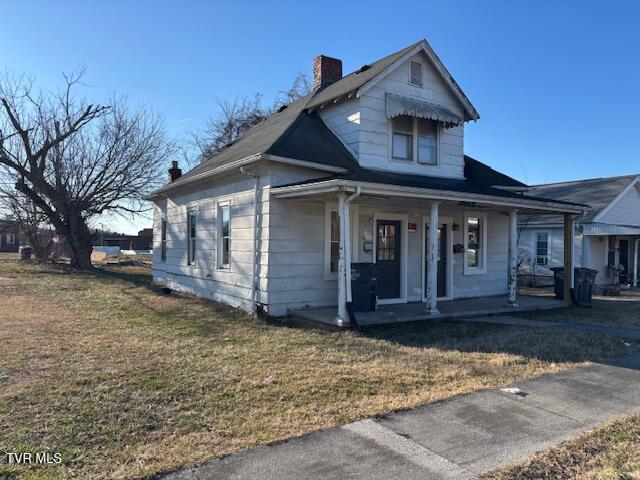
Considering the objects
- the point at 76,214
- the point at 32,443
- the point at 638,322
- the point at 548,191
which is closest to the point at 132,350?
the point at 32,443

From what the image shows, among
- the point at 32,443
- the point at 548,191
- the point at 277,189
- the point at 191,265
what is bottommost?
the point at 32,443

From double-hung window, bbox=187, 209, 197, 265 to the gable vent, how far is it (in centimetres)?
731

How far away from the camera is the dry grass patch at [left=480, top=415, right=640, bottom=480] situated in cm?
353

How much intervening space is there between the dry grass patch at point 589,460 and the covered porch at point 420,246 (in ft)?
16.4

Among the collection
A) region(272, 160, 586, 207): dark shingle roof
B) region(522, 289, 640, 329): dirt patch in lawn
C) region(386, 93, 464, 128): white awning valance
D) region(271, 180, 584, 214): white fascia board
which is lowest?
region(522, 289, 640, 329): dirt patch in lawn

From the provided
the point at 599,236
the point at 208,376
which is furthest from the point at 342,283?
the point at 599,236

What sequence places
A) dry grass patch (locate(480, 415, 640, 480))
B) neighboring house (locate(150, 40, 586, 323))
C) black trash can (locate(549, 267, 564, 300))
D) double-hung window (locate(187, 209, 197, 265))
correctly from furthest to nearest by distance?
double-hung window (locate(187, 209, 197, 265)) < black trash can (locate(549, 267, 564, 300)) < neighboring house (locate(150, 40, 586, 323)) < dry grass patch (locate(480, 415, 640, 480))

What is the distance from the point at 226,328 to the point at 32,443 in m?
5.43

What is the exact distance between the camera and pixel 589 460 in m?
3.78

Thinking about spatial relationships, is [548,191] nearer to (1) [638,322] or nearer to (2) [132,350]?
(1) [638,322]

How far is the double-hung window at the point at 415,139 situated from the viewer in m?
11.9

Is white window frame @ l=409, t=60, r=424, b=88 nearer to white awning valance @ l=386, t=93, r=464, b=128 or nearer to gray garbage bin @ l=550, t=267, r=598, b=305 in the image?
white awning valance @ l=386, t=93, r=464, b=128

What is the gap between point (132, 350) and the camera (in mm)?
7406

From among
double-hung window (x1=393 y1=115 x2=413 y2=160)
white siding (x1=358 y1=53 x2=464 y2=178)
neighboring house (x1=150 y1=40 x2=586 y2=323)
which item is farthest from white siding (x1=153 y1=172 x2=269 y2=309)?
double-hung window (x1=393 y1=115 x2=413 y2=160)
